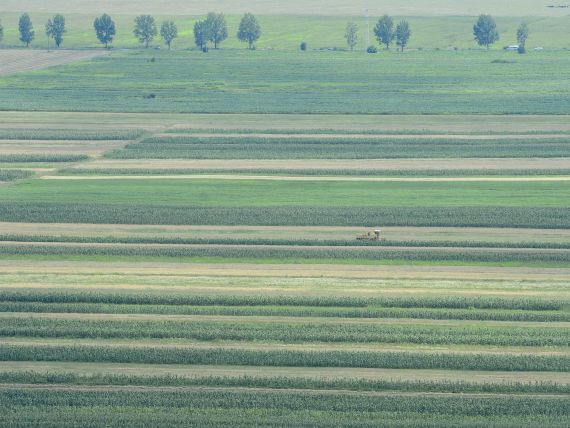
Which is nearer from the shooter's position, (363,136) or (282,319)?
(282,319)

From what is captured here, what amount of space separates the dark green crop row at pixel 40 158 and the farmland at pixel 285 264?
0.23 metres

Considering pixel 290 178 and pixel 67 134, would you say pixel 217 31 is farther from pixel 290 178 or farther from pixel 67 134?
pixel 290 178

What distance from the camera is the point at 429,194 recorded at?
74250 mm

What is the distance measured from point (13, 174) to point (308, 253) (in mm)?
28573

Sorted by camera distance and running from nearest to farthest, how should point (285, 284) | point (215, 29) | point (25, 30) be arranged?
point (285, 284)
point (25, 30)
point (215, 29)

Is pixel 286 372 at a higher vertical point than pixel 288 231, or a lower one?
lower

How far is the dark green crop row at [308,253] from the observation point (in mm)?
59125

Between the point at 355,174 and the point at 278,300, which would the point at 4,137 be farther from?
the point at 278,300

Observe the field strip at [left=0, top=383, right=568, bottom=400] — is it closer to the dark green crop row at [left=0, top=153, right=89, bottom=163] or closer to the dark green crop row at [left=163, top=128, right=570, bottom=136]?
the dark green crop row at [left=0, top=153, right=89, bottom=163]

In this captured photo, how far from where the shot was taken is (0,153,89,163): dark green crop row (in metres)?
87.2

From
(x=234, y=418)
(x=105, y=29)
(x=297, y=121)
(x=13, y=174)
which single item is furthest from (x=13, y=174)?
(x=105, y=29)

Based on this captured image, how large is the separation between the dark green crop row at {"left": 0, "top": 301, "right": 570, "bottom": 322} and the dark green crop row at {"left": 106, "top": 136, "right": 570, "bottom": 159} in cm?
3751

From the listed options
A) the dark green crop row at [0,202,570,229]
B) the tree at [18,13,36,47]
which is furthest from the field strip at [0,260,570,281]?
the tree at [18,13,36,47]

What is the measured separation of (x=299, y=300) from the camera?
5175cm
